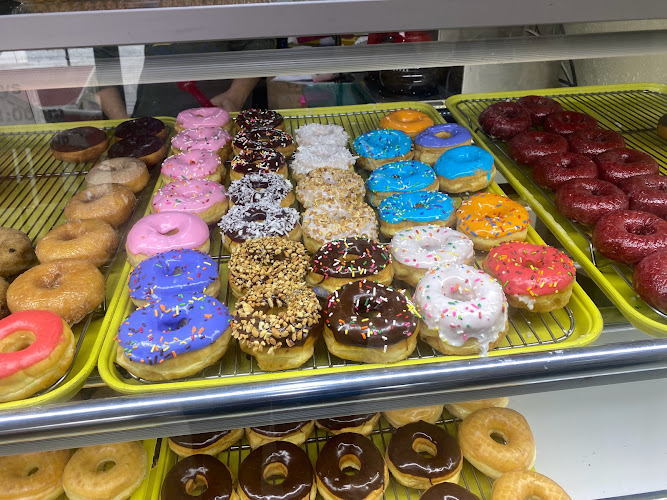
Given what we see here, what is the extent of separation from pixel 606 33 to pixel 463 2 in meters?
0.92

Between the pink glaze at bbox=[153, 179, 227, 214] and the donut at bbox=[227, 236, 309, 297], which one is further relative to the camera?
the pink glaze at bbox=[153, 179, 227, 214]

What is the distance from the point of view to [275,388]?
1.34m

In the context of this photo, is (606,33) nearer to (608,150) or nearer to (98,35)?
(608,150)

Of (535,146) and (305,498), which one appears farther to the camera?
(535,146)

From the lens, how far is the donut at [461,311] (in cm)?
177

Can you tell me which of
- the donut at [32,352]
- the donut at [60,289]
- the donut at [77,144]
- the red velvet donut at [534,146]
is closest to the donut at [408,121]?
the red velvet donut at [534,146]

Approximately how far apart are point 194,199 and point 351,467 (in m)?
1.36

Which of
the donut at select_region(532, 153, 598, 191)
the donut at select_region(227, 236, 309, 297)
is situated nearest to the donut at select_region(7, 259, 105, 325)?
the donut at select_region(227, 236, 309, 297)

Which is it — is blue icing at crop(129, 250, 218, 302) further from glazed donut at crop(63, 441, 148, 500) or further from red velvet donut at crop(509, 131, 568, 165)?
red velvet donut at crop(509, 131, 568, 165)

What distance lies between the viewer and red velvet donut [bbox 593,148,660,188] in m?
2.62

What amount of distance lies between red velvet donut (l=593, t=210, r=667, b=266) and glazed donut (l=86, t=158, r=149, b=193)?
2.12 m

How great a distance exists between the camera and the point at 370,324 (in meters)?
1.75

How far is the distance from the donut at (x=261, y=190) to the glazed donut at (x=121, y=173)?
18.0 inches

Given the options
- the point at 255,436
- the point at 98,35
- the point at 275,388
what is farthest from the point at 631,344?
the point at 98,35
